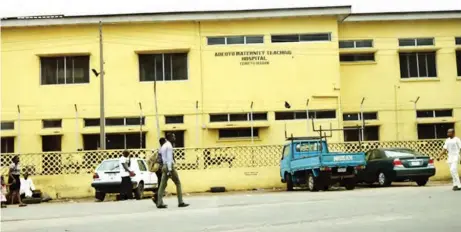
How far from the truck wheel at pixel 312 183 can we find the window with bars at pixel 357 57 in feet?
44.1

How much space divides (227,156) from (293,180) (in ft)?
11.5

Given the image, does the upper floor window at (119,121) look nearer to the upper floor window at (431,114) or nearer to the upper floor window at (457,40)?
the upper floor window at (431,114)

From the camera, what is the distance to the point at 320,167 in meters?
18.4

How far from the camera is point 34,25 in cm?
2919

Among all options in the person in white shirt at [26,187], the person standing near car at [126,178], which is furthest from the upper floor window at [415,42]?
the person in white shirt at [26,187]

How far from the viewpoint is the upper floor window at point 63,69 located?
2999 cm

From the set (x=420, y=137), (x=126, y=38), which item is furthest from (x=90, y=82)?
(x=420, y=137)

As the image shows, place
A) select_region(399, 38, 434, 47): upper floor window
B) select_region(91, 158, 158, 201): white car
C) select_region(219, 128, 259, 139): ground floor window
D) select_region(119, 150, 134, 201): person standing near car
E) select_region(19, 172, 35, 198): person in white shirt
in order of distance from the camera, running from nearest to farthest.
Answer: select_region(119, 150, 134, 201): person standing near car < select_region(91, 158, 158, 201): white car < select_region(19, 172, 35, 198): person in white shirt < select_region(219, 128, 259, 139): ground floor window < select_region(399, 38, 434, 47): upper floor window

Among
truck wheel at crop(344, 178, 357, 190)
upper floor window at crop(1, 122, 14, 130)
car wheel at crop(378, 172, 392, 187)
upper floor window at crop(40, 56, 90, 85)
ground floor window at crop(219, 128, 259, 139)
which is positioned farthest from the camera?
upper floor window at crop(40, 56, 90, 85)

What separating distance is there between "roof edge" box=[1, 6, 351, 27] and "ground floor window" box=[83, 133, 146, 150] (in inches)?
227

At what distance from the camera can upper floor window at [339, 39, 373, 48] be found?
102ft

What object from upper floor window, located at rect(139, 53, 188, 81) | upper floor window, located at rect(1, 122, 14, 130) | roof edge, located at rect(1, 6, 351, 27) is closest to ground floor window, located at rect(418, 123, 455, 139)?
roof edge, located at rect(1, 6, 351, 27)

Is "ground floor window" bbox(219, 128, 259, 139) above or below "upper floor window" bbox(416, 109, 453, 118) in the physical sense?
below

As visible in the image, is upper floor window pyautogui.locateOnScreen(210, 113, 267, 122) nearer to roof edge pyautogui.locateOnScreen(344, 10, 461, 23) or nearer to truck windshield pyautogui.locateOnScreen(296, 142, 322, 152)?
roof edge pyautogui.locateOnScreen(344, 10, 461, 23)
